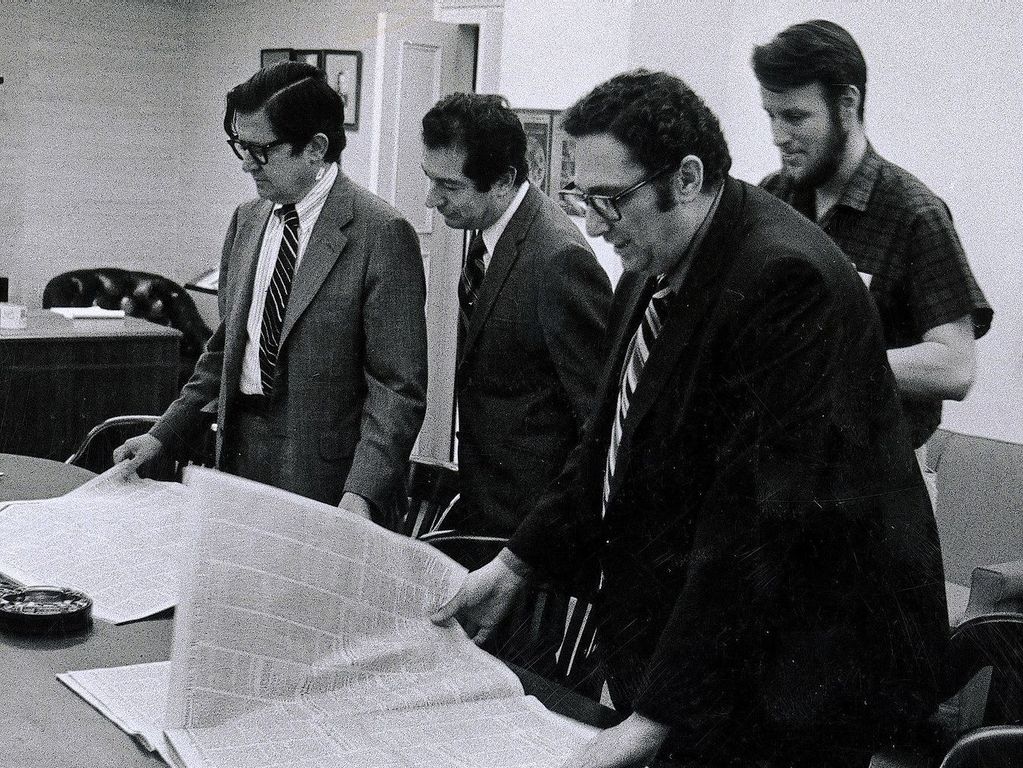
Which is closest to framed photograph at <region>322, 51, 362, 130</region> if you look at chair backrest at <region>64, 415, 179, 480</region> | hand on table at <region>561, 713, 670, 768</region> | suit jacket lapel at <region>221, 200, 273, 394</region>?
chair backrest at <region>64, 415, 179, 480</region>

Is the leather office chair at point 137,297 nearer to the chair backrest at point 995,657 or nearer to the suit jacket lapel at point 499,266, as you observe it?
the suit jacket lapel at point 499,266

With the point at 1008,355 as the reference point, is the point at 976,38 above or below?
above

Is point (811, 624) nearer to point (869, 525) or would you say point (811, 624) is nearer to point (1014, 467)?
point (869, 525)

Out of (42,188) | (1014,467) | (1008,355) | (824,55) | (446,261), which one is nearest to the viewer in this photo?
(824,55)

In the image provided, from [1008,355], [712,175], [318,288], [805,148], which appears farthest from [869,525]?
[1008,355]

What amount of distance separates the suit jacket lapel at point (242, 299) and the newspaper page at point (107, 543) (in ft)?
1.01

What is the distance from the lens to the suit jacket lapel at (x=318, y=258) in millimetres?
2830

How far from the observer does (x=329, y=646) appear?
1671 millimetres

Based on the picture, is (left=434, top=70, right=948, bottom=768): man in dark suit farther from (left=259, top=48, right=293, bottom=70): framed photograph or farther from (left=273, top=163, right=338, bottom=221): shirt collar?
(left=259, top=48, right=293, bottom=70): framed photograph

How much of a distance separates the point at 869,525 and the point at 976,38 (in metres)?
3.28

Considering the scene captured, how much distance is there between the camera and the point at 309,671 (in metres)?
1.65

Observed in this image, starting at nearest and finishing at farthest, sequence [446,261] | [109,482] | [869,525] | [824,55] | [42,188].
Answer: [869,525] < [824,55] < [109,482] < [446,261] < [42,188]

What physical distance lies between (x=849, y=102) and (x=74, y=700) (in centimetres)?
178

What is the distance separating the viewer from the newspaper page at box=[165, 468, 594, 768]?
1.55 metres
